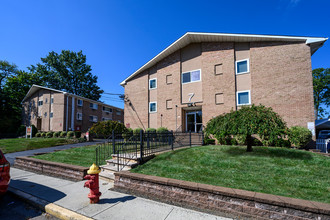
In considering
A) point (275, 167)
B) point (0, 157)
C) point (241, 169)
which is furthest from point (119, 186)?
point (275, 167)

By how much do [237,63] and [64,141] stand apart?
740 inches

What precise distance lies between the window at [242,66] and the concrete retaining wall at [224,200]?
12560 millimetres

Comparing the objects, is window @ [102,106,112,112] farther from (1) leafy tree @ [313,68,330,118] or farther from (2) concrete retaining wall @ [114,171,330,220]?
(1) leafy tree @ [313,68,330,118]

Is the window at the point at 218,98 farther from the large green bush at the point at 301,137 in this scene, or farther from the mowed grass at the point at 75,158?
the mowed grass at the point at 75,158

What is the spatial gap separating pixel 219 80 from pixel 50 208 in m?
14.2

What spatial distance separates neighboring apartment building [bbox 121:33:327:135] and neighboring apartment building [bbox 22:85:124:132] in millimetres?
12564

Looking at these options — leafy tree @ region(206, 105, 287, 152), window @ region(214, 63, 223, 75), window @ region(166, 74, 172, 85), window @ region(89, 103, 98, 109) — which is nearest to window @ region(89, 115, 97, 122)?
window @ region(89, 103, 98, 109)

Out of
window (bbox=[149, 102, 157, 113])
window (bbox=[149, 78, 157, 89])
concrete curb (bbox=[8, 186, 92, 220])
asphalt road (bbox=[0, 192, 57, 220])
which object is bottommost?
asphalt road (bbox=[0, 192, 57, 220])

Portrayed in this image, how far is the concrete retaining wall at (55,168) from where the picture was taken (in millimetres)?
6262

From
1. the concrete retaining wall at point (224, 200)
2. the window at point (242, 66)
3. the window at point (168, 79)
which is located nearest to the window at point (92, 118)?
the window at point (168, 79)

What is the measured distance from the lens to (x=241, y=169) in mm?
5562

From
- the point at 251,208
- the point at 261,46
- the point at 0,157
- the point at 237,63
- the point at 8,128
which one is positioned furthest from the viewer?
the point at 8,128

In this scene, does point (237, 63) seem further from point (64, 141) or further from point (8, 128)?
point (8, 128)

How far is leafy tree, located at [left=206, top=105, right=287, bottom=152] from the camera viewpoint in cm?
651
